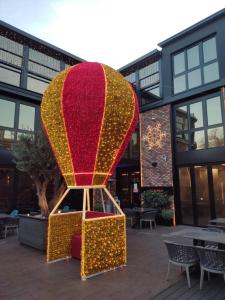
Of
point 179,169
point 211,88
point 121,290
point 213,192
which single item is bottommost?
point 121,290

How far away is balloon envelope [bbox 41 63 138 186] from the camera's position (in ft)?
14.6

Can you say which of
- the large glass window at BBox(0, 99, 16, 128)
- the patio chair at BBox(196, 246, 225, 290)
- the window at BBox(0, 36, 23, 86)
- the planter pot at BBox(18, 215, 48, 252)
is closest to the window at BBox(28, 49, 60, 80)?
the window at BBox(0, 36, 23, 86)

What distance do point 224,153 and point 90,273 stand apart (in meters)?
6.88

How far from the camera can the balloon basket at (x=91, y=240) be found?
455cm

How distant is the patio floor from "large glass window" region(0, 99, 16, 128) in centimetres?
579

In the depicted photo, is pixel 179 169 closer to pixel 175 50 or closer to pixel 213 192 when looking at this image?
pixel 213 192

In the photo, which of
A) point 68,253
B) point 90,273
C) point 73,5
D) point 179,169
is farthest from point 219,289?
point 73,5

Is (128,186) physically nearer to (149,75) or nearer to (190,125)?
(190,125)

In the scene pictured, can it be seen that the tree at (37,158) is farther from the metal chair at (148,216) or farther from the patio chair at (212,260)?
the patio chair at (212,260)

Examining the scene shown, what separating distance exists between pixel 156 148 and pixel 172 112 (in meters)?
1.79

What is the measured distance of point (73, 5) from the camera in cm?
896

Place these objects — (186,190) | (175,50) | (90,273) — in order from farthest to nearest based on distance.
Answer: (175,50) → (186,190) → (90,273)

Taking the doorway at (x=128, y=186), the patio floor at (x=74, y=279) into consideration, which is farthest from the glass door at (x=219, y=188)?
the doorway at (x=128, y=186)

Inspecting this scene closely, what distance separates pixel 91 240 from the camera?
4621 millimetres
